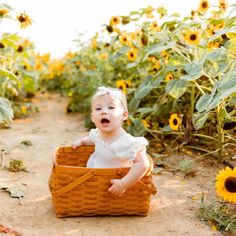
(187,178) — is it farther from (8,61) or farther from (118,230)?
(8,61)

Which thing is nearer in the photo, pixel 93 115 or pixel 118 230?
pixel 118 230

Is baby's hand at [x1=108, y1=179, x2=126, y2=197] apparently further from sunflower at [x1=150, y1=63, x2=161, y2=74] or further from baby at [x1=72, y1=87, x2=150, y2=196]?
sunflower at [x1=150, y1=63, x2=161, y2=74]

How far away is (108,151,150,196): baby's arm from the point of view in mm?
2297

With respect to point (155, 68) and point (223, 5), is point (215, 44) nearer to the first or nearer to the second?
point (223, 5)

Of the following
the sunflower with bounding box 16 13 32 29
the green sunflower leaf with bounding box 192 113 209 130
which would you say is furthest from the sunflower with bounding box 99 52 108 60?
the green sunflower leaf with bounding box 192 113 209 130

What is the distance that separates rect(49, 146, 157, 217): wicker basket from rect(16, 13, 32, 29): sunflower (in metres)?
1.31

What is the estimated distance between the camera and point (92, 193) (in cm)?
236

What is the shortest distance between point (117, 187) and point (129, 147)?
0.68ft

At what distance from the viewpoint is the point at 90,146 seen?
2807 mm

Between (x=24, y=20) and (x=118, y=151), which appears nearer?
(x=118, y=151)

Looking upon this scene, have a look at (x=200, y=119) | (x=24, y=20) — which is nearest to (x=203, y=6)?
(x=200, y=119)

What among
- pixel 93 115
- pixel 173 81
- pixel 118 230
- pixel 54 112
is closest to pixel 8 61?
pixel 54 112

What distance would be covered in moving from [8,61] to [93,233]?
2929mm

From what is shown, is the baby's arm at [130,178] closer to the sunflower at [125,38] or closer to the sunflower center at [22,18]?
the sunflower center at [22,18]
